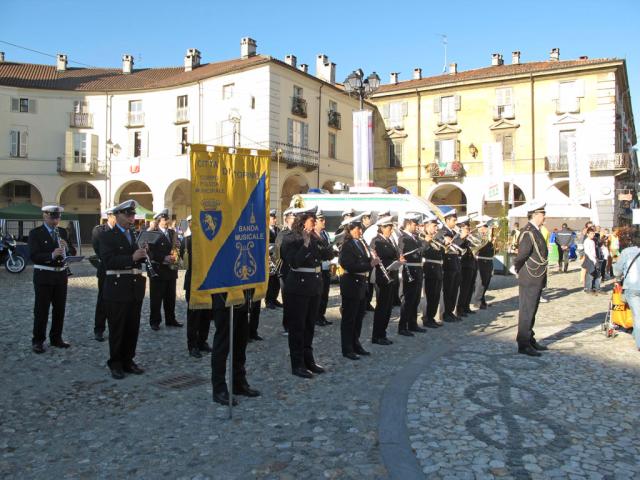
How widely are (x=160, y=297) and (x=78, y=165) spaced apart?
103ft

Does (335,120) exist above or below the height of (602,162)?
above

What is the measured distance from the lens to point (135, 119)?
37344 millimetres

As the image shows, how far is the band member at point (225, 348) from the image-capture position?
5.70 m

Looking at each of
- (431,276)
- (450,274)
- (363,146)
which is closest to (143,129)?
(363,146)

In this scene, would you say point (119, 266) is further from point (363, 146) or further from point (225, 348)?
point (363, 146)

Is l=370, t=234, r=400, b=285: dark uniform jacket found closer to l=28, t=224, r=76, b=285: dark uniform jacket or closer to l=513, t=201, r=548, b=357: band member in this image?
l=513, t=201, r=548, b=357: band member

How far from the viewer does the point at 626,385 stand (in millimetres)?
6367

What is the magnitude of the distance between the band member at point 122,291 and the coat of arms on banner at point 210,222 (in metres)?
1.96

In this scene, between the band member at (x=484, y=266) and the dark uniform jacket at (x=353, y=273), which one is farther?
the band member at (x=484, y=266)

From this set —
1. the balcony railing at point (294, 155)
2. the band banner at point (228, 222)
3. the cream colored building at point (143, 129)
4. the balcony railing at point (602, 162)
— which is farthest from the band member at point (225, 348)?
the balcony railing at point (602, 162)

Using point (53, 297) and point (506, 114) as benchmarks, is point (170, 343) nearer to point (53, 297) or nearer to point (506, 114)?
point (53, 297)

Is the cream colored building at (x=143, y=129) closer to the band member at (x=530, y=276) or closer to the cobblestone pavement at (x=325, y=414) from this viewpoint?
the band member at (x=530, y=276)

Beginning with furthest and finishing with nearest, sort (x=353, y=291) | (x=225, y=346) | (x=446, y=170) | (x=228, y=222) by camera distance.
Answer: (x=446, y=170)
(x=353, y=291)
(x=225, y=346)
(x=228, y=222)

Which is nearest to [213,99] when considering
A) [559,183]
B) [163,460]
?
[559,183]
